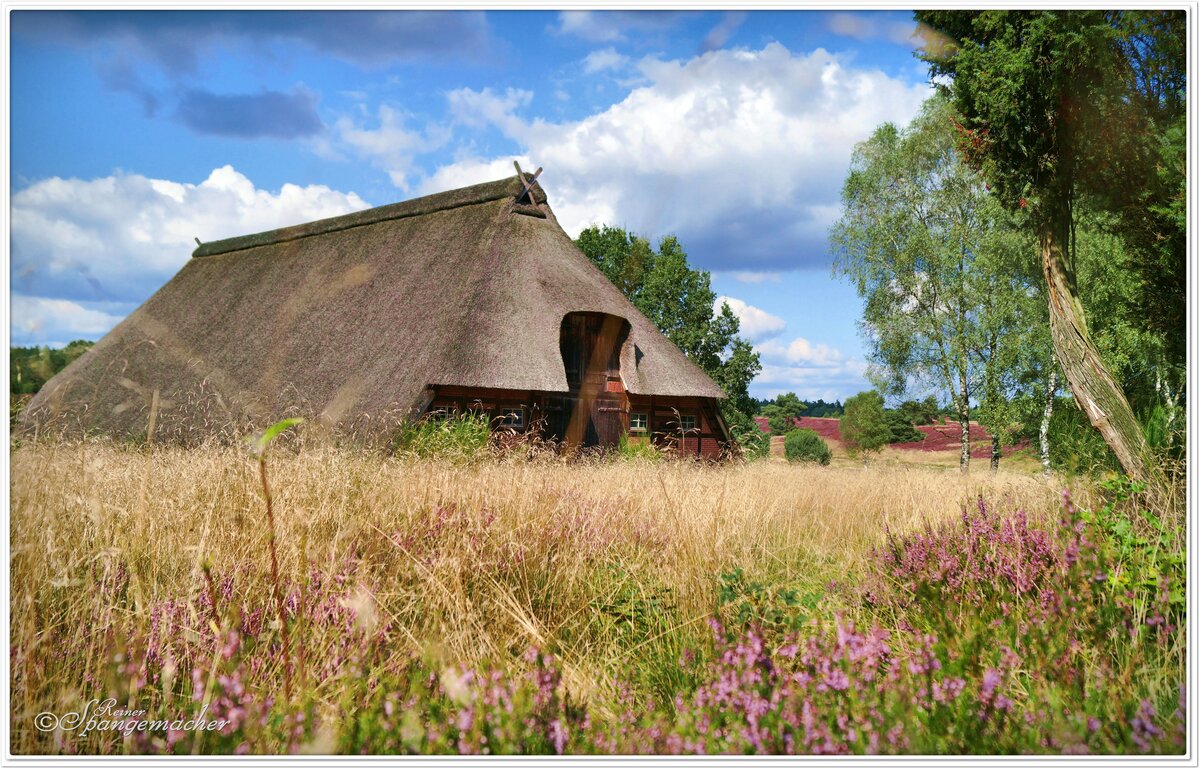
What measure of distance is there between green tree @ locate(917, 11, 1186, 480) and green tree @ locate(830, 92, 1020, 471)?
12.3 metres

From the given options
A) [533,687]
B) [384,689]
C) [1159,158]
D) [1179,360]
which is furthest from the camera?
[1179,360]

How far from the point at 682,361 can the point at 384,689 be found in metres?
13.0

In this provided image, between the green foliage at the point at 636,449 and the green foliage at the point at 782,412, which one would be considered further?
the green foliage at the point at 782,412

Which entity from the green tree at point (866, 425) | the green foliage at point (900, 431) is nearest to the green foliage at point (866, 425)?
the green tree at point (866, 425)

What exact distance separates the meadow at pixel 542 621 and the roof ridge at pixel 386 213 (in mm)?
12938

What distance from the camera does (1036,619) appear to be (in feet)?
10.4

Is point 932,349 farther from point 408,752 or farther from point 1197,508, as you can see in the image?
point 408,752

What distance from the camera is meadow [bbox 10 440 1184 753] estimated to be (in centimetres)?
237

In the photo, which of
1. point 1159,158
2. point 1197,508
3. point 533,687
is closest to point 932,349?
point 1159,158

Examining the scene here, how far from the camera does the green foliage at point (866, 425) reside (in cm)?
3453

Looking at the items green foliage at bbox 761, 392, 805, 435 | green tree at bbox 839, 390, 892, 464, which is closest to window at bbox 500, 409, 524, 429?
green tree at bbox 839, 390, 892, 464

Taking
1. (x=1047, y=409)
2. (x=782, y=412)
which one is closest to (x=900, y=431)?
(x=782, y=412)

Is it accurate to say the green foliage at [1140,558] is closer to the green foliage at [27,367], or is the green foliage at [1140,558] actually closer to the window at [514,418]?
the green foliage at [27,367]

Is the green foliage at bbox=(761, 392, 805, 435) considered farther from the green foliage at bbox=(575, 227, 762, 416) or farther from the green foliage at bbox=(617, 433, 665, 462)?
the green foliage at bbox=(617, 433, 665, 462)
